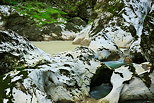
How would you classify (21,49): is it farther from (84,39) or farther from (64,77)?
(84,39)

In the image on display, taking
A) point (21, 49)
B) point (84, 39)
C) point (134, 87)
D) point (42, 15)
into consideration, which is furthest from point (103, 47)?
point (42, 15)

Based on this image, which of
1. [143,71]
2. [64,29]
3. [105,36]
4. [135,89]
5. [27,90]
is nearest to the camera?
[27,90]

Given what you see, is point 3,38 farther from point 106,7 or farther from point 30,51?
point 106,7

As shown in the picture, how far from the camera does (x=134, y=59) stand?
8.90 meters

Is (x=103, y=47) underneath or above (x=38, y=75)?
underneath

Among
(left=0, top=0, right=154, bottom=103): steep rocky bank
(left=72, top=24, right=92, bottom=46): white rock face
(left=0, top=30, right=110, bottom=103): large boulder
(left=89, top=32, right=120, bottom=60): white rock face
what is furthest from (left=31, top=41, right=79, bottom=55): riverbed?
(left=0, top=30, right=110, bottom=103): large boulder

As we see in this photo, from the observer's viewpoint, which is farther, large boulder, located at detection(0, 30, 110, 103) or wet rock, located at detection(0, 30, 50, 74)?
wet rock, located at detection(0, 30, 50, 74)

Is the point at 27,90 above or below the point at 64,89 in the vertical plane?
above

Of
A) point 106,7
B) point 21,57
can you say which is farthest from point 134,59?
point 106,7

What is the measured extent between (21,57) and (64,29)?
10.4m

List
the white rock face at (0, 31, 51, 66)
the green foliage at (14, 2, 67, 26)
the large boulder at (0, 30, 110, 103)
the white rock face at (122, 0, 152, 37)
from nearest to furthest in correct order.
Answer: the large boulder at (0, 30, 110, 103) → the white rock face at (0, 31, 51, 66) → the white rock face at (122, 0, 152, 37) → the green foliage at (14, 2, 67, 26)

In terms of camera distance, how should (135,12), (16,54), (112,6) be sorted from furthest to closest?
(112,6), (135,12), (16,54)

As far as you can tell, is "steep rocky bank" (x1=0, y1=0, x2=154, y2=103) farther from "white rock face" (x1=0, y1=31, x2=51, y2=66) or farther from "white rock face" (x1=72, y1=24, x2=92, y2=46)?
"white rock face" (x1=72, y1=24, x2=92, y2=46)

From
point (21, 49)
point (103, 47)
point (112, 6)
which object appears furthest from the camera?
point (112, 6)
